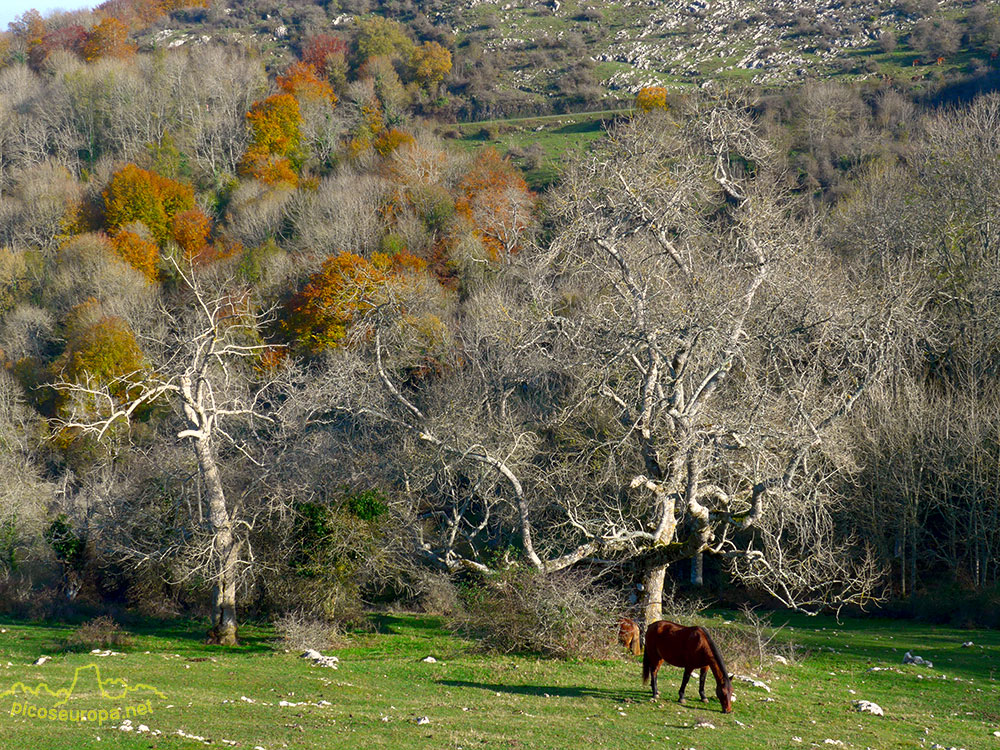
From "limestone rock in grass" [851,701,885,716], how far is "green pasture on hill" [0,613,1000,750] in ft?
0.53

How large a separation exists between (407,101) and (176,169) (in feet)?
92.8

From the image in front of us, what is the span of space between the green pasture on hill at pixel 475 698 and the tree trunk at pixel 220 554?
2.41ft

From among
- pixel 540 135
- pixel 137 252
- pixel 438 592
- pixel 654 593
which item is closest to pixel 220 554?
pixel 438 592

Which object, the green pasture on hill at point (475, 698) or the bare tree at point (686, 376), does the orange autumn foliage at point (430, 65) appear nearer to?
the bare tree at point (686, 376)

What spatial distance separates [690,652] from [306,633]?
1058 cm

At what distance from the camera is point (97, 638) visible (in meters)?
21.4

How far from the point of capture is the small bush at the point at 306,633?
20062 millimetres

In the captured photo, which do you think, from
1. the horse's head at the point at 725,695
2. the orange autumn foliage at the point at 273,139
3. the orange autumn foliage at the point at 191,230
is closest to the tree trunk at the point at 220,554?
the horse's head at the point at 725,695

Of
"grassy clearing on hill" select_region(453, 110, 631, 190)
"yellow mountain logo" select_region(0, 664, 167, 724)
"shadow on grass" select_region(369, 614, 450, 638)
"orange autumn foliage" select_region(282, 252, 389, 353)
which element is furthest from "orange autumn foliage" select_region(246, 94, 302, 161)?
"yellow mountain logo" select_region(0, 664, 167, 724)

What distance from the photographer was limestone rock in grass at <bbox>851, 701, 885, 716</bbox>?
14.0 m

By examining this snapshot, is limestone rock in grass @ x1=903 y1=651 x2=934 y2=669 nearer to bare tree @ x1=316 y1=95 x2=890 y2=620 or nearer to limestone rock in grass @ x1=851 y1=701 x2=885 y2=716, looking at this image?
bare tree @ x1=316 y1=95 x2=890 y2=620

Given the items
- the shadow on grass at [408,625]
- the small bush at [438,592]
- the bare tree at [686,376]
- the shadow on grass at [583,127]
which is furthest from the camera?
the shadow on grass at [583,127]

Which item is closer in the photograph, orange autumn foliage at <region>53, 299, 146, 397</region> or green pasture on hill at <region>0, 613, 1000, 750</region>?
green pasture on hill at <region>0, 613, 1000, 750</region>

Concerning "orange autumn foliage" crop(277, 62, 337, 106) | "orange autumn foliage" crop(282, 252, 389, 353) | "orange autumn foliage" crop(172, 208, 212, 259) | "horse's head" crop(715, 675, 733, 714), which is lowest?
"horse's head" crop(715, 675, 733, 714)
